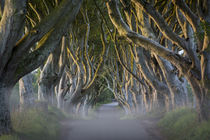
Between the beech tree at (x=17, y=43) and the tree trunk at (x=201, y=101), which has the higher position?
the beech tree at (x=17, y=43)

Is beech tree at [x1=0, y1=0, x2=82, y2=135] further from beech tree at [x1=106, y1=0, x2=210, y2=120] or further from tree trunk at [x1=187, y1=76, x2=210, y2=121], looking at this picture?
tree trunk at [x1=187, y1=76, x2=210, y2=121]

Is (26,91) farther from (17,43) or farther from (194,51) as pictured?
(194,51)

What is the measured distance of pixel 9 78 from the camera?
15.3 feet

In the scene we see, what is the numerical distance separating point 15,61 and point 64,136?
345cm

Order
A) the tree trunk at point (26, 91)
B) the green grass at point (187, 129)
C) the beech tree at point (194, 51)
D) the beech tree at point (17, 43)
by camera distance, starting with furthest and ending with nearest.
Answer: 1. the tree trunk at point (26, 91)
2. the beech tree at point (194, 51)
3. the green grass at point (187, 129)
4. the beech tree at point (17, 43)

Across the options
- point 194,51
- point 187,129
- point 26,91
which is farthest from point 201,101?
point 26,91

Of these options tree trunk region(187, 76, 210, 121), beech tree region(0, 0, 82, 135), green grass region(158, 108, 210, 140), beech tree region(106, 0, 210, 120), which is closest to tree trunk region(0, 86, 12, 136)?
beech tree region(0, 0, 82, 135)

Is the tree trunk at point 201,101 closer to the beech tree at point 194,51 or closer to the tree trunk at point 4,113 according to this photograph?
the beech tree at point 194,51

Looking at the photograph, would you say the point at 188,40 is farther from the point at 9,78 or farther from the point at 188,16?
the point at 9,78

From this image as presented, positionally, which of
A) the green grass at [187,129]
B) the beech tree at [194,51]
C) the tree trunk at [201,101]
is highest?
the beech tree at [194,51]

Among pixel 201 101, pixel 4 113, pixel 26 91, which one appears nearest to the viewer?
pixel 4 113

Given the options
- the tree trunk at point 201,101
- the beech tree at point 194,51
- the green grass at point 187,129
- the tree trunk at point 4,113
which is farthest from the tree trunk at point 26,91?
the tree trunk at point 201,101

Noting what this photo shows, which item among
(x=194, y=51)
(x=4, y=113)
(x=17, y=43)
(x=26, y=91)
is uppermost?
(x=17, y=43)

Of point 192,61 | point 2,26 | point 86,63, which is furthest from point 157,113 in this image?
point 2,26
